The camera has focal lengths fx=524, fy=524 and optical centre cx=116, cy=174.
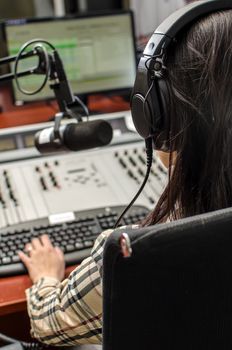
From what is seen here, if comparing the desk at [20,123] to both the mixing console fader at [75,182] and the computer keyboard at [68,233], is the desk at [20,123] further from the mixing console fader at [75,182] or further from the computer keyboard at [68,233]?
the mixing console fader at [75,182]

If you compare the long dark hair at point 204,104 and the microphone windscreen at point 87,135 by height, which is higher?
the long dark hair at point 204,104

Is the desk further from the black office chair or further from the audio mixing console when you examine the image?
the black office chair

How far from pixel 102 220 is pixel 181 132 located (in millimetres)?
566

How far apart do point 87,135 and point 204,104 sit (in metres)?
0.44

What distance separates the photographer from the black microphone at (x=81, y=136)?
1.10m

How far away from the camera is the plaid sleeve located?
0.80 metres

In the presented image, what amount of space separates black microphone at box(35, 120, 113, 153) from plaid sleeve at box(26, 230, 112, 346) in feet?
0.95

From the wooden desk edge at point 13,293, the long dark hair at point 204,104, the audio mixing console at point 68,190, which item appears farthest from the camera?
the audio mixing console at point 68,190

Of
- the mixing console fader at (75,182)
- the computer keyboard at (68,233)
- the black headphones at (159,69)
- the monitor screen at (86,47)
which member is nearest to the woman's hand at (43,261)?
the computer keyboard at (68,233)

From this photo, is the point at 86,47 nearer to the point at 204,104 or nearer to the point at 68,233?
the point at 68,233

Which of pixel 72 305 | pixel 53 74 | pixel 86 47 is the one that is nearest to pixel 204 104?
pixel 72 305

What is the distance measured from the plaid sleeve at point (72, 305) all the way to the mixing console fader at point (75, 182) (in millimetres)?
316

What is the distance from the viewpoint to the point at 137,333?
1.88 ft

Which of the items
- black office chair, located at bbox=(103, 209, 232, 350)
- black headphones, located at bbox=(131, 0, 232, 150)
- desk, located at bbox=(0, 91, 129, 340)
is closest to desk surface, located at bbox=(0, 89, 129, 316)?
desk, located at bbox=(0, 91, 129, 340)
